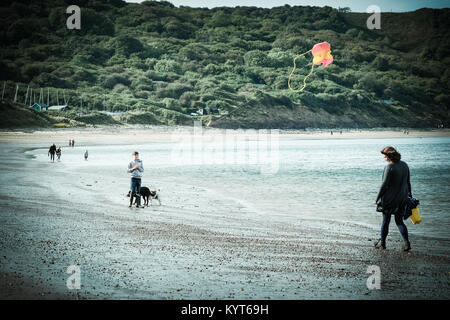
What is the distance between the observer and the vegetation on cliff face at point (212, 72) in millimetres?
99125

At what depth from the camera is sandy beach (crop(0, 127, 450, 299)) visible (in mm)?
5246

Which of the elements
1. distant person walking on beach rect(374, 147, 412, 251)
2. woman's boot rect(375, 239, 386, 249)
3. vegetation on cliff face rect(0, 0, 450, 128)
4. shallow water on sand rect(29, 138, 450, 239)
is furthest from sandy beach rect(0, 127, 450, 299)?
vegetation on cliff face rect(0, 0, 450, 128)

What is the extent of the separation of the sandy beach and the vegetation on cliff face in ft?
221

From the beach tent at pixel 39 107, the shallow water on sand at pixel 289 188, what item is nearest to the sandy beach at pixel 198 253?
the shallow water on sand at pixel 289 188

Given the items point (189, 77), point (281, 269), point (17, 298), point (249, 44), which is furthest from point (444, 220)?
point (249, 44)

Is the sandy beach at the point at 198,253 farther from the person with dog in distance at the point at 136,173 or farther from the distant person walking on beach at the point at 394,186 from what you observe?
the distant person walking on beach at the point at 394,186

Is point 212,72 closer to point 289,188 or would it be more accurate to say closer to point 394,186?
point 289,188

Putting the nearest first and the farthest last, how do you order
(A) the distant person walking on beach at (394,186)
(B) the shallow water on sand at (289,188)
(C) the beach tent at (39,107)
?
(A) the distant person walking on beach at (394,186) < (B) the shallow water on sand at (289,188) < (C) the beach tent at (39,107)

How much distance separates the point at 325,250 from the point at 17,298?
418cm

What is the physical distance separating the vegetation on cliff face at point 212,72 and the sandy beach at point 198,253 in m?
67.4

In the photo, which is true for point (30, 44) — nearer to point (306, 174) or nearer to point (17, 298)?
point (306, 174)

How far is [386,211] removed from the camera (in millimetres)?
7008

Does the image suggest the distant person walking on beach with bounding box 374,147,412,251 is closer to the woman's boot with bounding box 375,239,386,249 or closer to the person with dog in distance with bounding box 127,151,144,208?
the woman's boot with bounding box 375,239,386,249
